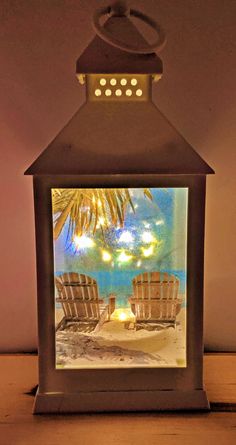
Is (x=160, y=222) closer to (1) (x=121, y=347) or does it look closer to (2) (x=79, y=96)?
(1) (x=121, y=347)

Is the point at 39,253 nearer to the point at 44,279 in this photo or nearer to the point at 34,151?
the point at 44,279

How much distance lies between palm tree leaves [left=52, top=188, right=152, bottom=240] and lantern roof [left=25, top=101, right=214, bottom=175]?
0.13 ft

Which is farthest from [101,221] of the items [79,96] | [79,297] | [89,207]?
[79,96]

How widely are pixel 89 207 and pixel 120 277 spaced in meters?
0.13

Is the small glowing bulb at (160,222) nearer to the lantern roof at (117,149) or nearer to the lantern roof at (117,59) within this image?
the lantern roof at (117,149)

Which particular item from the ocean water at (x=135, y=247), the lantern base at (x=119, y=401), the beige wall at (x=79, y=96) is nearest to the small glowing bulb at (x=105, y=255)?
the ocean water at (x=135, y=247)

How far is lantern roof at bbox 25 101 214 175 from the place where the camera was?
2.32 ft

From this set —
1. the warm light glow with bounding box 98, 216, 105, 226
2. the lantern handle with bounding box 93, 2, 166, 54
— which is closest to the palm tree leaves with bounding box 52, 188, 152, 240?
the warm light glow with bounding box 98, 216, 105, 226

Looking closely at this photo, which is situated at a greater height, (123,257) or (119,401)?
(123,257)

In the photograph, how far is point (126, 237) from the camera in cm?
75

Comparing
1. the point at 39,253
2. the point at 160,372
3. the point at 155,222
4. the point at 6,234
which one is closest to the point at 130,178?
the point at 155,222

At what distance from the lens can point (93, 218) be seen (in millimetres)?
739

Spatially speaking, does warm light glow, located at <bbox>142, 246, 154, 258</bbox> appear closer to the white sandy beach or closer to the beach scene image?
the beach scene image

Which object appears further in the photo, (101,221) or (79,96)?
(79,96)
